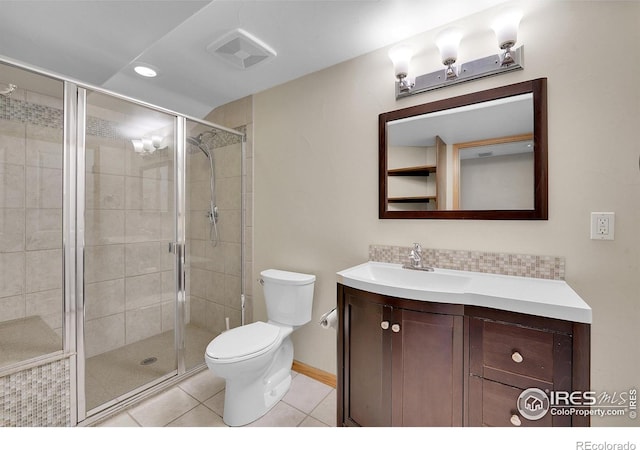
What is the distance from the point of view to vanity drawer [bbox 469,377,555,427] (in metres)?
0.98

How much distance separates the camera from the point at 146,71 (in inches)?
78.4

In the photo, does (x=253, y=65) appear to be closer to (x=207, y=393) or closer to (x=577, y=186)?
(x=577, y=186)

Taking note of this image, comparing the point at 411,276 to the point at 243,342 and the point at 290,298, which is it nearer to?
the point at 290,298

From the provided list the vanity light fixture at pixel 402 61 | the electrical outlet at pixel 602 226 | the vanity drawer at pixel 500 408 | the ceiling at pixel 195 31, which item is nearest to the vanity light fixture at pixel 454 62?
the vanity light fixture at pixel 402 61

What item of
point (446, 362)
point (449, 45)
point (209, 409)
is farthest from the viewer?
point (209, 409)

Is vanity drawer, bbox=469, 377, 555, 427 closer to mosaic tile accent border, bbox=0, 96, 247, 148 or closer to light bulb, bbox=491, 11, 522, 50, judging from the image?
light bulb, bbox=491, 11, 522, 50

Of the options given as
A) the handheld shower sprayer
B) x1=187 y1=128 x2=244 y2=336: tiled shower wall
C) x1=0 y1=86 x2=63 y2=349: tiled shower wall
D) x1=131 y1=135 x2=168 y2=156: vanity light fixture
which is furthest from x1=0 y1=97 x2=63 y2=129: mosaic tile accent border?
the handheld shower sprayer

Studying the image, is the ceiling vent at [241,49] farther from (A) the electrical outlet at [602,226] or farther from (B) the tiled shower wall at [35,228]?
(A) the electrical outlet at [602,226]

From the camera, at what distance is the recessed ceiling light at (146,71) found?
1.94 m

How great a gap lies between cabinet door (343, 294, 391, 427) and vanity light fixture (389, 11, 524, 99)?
3.95 ft

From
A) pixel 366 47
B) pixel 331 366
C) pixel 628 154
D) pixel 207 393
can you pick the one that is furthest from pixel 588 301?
pixel 207 393

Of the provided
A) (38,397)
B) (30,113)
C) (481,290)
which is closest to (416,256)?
(481,290)

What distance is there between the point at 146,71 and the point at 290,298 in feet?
6.11

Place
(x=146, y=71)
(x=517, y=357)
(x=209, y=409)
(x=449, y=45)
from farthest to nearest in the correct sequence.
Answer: (x=146, y=71), (x=209, y=409), (x=449, y=45), (x=517, y=357)
